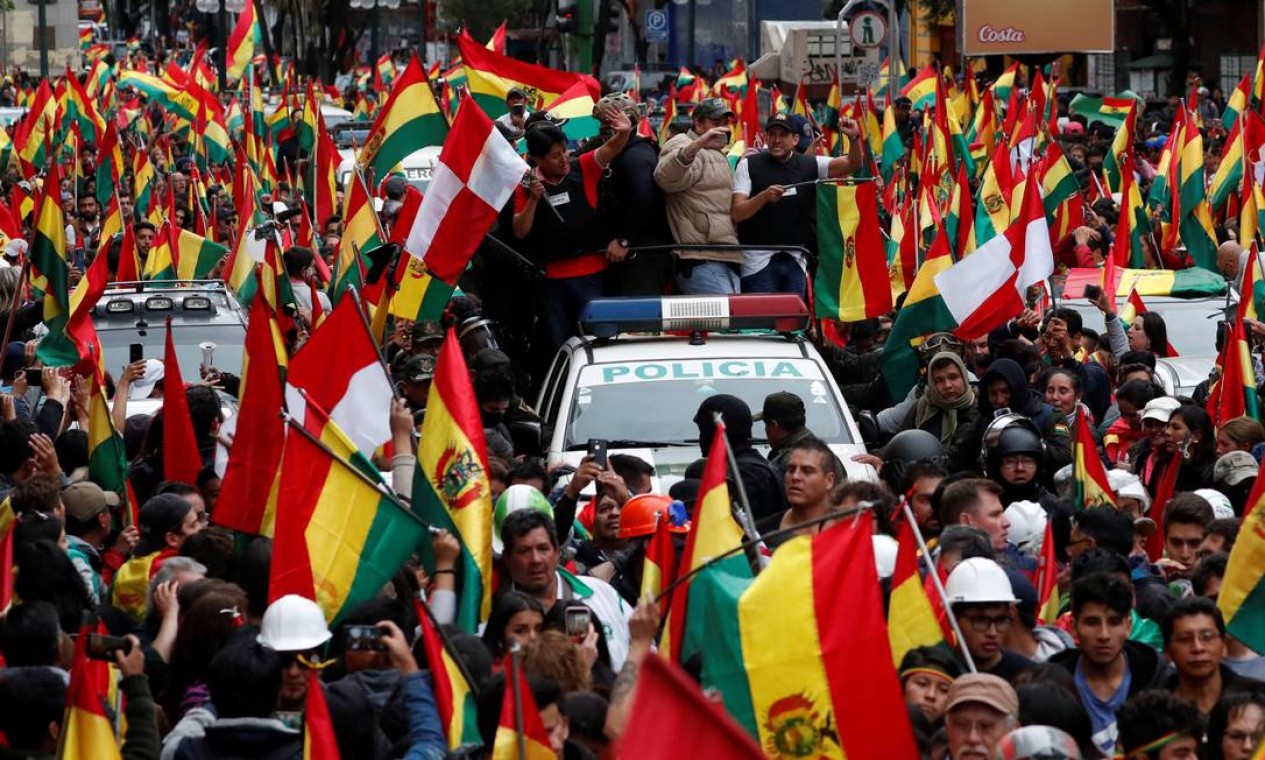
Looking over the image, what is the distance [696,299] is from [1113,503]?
9.75 ft

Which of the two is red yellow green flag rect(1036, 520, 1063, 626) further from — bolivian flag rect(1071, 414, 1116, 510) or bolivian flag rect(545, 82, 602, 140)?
bolivian flag rect(545, 82, 602, 140)

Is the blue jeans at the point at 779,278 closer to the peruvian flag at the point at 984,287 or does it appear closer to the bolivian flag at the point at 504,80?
the peruvian flag at the point at 984,287

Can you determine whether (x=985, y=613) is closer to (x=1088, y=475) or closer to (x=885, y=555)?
(x=885, y=555)

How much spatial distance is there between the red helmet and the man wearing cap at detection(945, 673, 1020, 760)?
2.56 metres

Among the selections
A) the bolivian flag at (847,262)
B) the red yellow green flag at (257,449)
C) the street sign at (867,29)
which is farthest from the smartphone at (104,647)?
the street sign at (867,29)

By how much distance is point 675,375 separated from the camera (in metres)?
11.3

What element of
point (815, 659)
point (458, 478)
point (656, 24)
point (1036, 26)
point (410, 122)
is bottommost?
point (815, 659)

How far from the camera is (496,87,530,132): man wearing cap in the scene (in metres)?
16.2

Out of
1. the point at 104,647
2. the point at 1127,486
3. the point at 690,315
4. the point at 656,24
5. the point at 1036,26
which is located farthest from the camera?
the point at 656,24

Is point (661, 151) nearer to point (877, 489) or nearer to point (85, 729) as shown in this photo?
point (877, 489)

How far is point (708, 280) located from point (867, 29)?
42.2ft

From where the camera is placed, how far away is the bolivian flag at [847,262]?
1441cm

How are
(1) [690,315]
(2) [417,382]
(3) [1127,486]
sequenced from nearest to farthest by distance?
(3) [1127,486]
(2) [417,382]
(1) [690,315]

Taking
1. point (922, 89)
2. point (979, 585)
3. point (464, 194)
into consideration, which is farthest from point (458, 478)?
point (922, 89)
